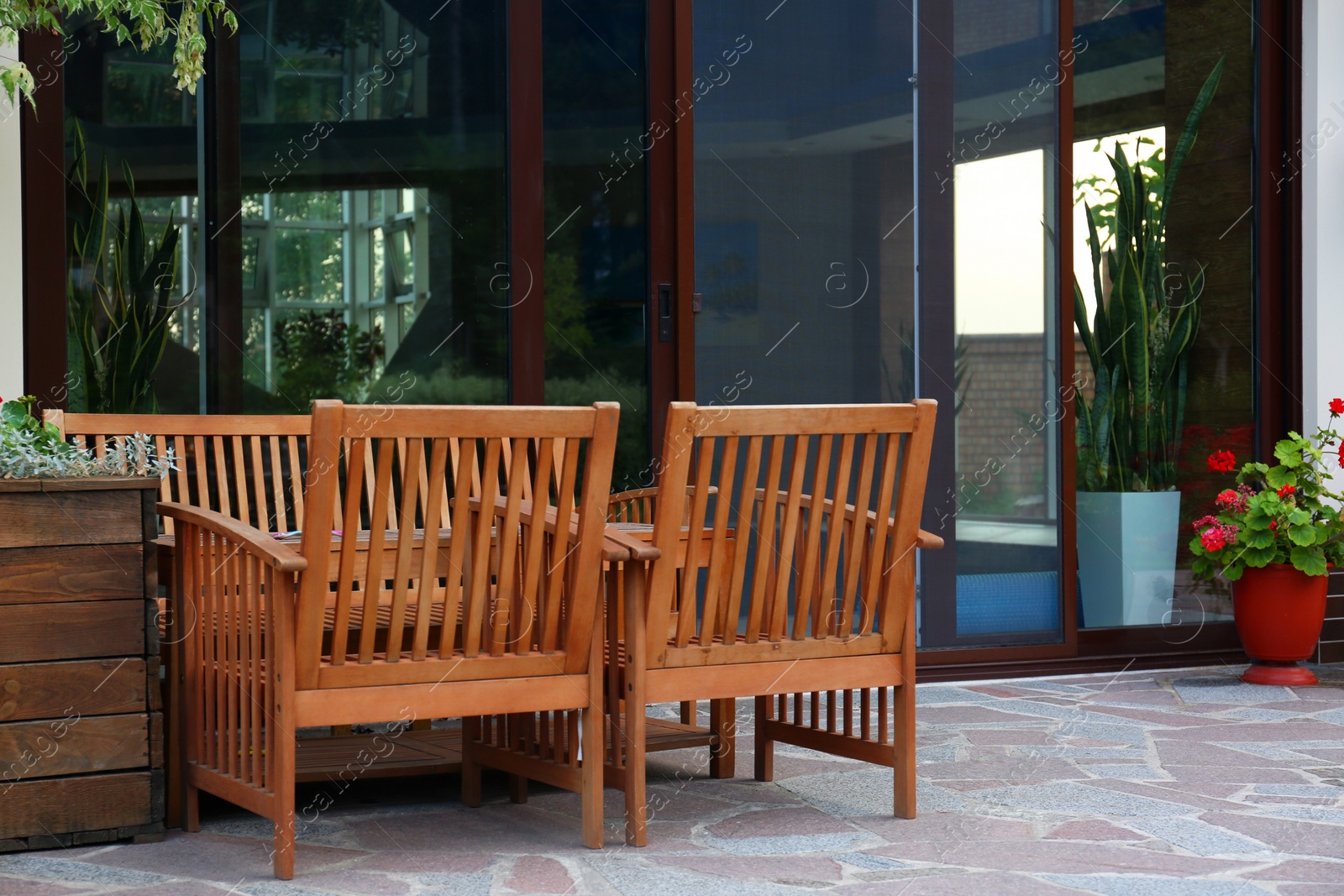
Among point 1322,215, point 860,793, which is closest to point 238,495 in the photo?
point 860,793

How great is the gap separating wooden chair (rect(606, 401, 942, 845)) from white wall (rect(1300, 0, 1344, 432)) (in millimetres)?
3440

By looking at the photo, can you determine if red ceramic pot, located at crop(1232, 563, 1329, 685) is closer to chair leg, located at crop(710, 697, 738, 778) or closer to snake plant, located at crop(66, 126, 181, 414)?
chair leg, located at crop(710, 697, 738, 778)

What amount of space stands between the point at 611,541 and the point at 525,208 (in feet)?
7.37

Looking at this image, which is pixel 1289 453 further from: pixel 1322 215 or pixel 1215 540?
pixel 1322 215

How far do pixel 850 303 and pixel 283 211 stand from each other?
2.03m

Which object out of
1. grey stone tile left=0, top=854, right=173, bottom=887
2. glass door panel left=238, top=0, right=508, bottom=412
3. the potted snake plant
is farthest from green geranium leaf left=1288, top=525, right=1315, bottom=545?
grey stone tile left=0, top=854, right=173, bottom=887

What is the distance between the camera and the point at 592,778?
291cm

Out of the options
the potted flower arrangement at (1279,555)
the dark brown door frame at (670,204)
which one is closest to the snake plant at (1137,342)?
the potted flower arrangement at (1279,555)

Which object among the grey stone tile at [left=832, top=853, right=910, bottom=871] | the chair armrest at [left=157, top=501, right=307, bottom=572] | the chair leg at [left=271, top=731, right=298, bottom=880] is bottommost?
the grey stone tile at [left=832, top=853, right=910, bottom=871]

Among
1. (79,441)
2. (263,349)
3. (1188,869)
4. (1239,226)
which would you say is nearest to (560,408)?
(79,441)

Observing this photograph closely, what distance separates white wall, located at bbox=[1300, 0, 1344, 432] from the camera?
589 cm

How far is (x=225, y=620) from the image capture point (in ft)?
9.75

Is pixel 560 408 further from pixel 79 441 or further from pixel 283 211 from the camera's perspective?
pixel 283 211

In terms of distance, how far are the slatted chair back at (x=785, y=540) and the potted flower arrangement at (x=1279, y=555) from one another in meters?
2.55
